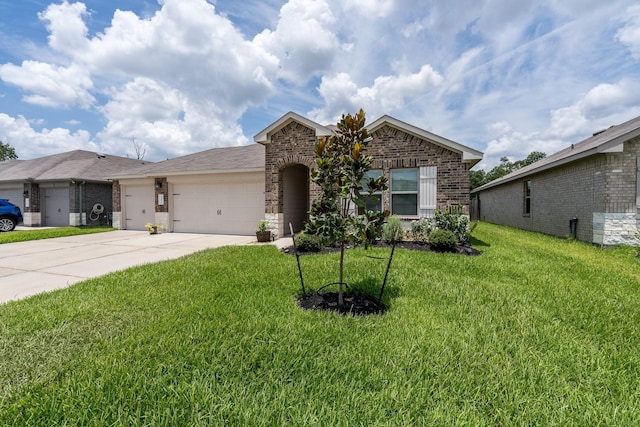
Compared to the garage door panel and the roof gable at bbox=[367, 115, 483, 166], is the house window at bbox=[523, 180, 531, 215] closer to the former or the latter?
the roof gable at bbox=[367, 115, 483, 166]

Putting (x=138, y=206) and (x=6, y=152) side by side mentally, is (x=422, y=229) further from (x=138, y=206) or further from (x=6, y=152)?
(x=6, y=152)

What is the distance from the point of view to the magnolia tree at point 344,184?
355cm

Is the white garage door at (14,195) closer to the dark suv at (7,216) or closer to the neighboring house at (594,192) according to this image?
the dark suv at (7,216)

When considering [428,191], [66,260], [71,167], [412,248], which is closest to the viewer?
[66,260]

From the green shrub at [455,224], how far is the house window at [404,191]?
1006 millimetres

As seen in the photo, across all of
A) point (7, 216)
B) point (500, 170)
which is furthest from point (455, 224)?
point (500, 170)

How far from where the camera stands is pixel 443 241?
7.45m

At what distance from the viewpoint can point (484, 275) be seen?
17.6 feet

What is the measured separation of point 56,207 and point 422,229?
20476mm

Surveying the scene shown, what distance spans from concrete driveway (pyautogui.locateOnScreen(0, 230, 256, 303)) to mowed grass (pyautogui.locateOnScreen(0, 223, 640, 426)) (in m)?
1.17

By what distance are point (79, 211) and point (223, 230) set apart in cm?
1008

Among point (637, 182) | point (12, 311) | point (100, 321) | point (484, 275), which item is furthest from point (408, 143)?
point (12, 311)

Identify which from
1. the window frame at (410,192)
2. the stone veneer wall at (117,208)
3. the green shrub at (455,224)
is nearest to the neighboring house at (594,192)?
the green shrub at (455,224)

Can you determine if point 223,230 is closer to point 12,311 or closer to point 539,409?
point 12,311
